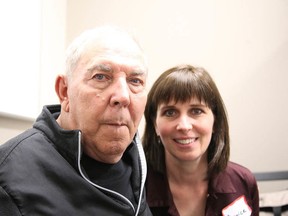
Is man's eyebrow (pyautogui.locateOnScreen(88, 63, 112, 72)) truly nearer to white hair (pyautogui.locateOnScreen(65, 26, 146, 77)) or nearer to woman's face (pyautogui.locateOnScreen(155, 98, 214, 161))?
white hair (pyautogui.locateOnScreen(65, 26, 146, 77))

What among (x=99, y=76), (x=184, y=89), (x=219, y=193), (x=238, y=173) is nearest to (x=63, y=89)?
(x=99, y=76)

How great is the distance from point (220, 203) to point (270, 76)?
1.30 m

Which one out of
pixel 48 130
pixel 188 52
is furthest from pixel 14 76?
pixel 188 52

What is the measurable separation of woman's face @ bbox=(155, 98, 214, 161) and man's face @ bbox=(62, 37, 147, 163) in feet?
1.58

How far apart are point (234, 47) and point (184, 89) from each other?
120 centimetres

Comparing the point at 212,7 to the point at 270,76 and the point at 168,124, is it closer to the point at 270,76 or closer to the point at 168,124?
the point at 270,76

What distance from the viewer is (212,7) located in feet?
7.55

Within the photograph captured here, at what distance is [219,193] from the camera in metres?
1.32

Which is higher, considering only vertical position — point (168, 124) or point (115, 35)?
point (115, 35)

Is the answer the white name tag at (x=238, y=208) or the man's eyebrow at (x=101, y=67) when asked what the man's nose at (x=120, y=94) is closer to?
the man's eyebrow at (x=101, y=67)

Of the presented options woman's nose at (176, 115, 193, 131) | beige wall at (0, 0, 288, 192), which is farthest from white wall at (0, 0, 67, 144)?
woman's nose at (176, 115, 193, 131)

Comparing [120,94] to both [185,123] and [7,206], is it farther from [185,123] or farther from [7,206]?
[185,123]

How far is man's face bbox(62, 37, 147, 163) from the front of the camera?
0.79 metres

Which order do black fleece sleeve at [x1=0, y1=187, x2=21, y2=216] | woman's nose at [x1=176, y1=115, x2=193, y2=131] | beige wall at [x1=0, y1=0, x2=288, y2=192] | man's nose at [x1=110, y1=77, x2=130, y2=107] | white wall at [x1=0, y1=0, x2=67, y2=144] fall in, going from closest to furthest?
black fleece sleeve at [x1=0, y1=187, x2=21, y2=216], man's nose at [x1=110, y1=77, x2=130, y2=107], woman's nose at [x1=176, y1=115, x2=193, y2=131], white wall at [x1=0, y1=0, x2=67, y2=144], beige wall at [x1=0, y1=0, x2=288, y2=192]
